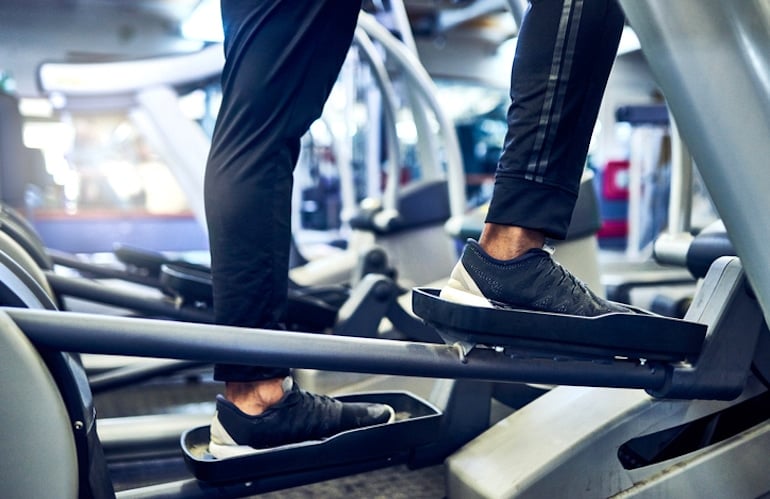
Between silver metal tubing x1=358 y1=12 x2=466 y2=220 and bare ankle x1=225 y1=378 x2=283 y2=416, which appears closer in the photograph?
bare ankle x1=225 y1=378 x2=283 y2=416

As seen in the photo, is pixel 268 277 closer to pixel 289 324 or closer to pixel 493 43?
pixel 289 324

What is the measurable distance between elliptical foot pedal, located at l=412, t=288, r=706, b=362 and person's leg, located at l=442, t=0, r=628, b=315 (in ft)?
0.08

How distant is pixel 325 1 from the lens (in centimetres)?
95

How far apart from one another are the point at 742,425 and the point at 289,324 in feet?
3.68

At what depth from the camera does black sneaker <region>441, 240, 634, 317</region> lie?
2.86 ft

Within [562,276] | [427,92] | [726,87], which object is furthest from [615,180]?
[726,87]

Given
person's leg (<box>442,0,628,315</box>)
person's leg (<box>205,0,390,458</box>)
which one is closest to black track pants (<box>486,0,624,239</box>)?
person's leg (<box>442,0,628,315</box>)

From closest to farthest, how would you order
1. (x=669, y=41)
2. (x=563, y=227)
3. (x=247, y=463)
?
(x=669, y=41)
(x=563, y=227)
(x=247, y=463)

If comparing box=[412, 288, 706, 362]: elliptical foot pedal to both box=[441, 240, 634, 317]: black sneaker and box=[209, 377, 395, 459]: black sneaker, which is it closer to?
box=[441, 240, 634, 317]: black sneaker

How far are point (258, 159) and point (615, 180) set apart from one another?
939cm

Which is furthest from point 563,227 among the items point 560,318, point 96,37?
point 96,37

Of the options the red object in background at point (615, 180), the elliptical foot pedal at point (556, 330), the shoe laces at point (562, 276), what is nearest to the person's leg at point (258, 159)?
the elliptical foot pedal at point (556, 330)

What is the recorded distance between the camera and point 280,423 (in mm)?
983

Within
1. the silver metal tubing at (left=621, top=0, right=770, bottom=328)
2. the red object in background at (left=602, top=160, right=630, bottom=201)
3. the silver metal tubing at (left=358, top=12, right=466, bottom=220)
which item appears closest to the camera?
the silver metal tubing at (left=621, top=0, right=770, bottom=328)
